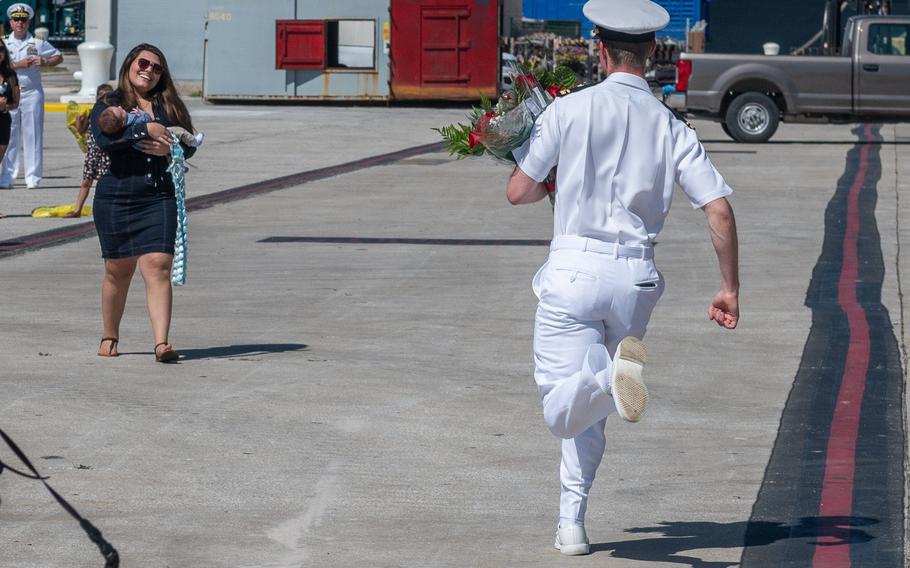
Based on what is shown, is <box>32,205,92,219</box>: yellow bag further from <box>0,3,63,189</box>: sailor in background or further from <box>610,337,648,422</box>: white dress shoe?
<box>610,337,648,422</box>: white dress shoe

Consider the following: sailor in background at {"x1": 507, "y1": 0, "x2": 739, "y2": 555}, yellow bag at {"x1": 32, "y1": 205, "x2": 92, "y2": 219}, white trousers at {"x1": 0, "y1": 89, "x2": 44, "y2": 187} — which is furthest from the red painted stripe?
white trousers at {"x1": 0, "y1": 89, "x2": 44, "y2": 187}

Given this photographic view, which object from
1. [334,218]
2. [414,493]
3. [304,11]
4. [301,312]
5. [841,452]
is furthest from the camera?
[304,11]

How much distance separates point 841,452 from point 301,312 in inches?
182

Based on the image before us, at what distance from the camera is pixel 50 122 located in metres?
29.7

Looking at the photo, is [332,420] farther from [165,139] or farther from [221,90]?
[221,90]

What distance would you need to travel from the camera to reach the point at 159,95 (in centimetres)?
880

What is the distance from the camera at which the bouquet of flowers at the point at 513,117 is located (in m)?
5.34

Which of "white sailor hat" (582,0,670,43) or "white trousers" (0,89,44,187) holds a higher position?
"white sailor hat" (582,0,670,43)

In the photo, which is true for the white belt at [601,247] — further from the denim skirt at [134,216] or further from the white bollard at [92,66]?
the white bollard at [92,66]

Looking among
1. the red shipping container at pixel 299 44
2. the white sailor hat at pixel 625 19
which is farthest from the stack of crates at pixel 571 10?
the white sailor hat at pixel 625 19

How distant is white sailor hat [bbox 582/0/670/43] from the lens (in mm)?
5109

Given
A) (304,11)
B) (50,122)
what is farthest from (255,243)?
(304,11)

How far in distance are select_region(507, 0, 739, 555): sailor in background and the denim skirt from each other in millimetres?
3986

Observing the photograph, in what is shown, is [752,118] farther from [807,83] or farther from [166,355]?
[166,355]
